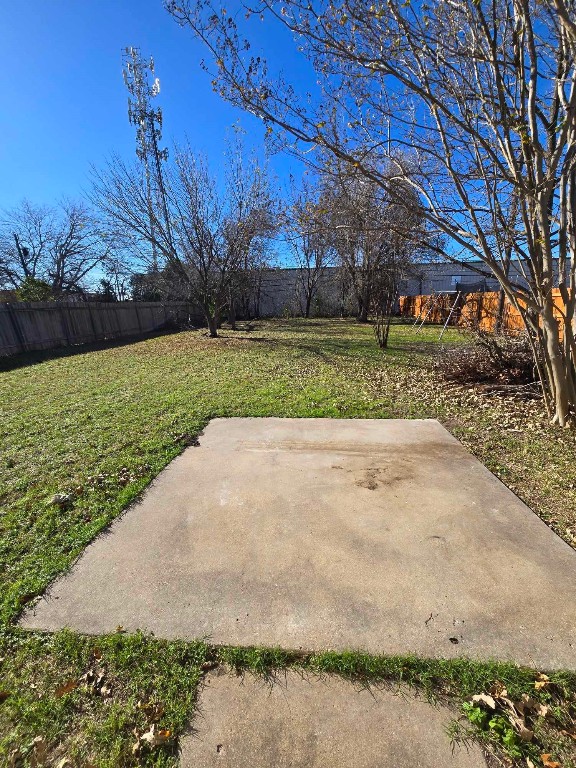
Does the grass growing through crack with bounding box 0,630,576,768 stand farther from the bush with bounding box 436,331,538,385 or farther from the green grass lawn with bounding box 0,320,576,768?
the bush with bounding box 436,331,538,385

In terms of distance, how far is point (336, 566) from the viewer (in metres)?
2.12

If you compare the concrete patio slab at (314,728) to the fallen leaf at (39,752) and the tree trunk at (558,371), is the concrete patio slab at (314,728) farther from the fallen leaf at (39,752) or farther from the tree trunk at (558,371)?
the tree trunk at (558,371)

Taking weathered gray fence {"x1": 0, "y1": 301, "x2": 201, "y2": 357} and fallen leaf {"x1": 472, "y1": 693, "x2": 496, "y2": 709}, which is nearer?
fallen leaf {"x1": 472, "y1": 693, "x2": 496, "y2": 709}

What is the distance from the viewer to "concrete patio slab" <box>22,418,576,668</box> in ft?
5.64

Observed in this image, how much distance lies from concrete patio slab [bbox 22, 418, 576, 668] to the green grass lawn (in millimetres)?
111

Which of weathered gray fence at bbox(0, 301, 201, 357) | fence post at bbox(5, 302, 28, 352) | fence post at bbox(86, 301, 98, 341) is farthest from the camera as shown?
fence post at bbox(86, 301, 98, 341)

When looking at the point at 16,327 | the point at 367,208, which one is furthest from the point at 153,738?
the point at 16,327

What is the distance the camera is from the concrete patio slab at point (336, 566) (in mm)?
1719

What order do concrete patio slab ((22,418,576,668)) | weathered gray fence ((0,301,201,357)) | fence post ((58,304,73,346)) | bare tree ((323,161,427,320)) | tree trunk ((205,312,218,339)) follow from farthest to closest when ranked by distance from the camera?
tree trunk ((205,312,218,339)) < fence post ((58,304,73,346)) < weathered gray fence ((0,301,201,357)) < bare tree ((323,161,427,320)) < concrete patio slab ((22,418,576,668))

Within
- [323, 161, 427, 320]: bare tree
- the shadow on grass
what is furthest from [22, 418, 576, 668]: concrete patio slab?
the shadow on grass

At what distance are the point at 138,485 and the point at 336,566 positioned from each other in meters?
1.84

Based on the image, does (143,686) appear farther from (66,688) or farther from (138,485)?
(138,485)

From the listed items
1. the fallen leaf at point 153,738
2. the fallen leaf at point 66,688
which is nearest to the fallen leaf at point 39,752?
the fallen leaf at point 66,688

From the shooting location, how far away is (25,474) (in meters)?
3.46
